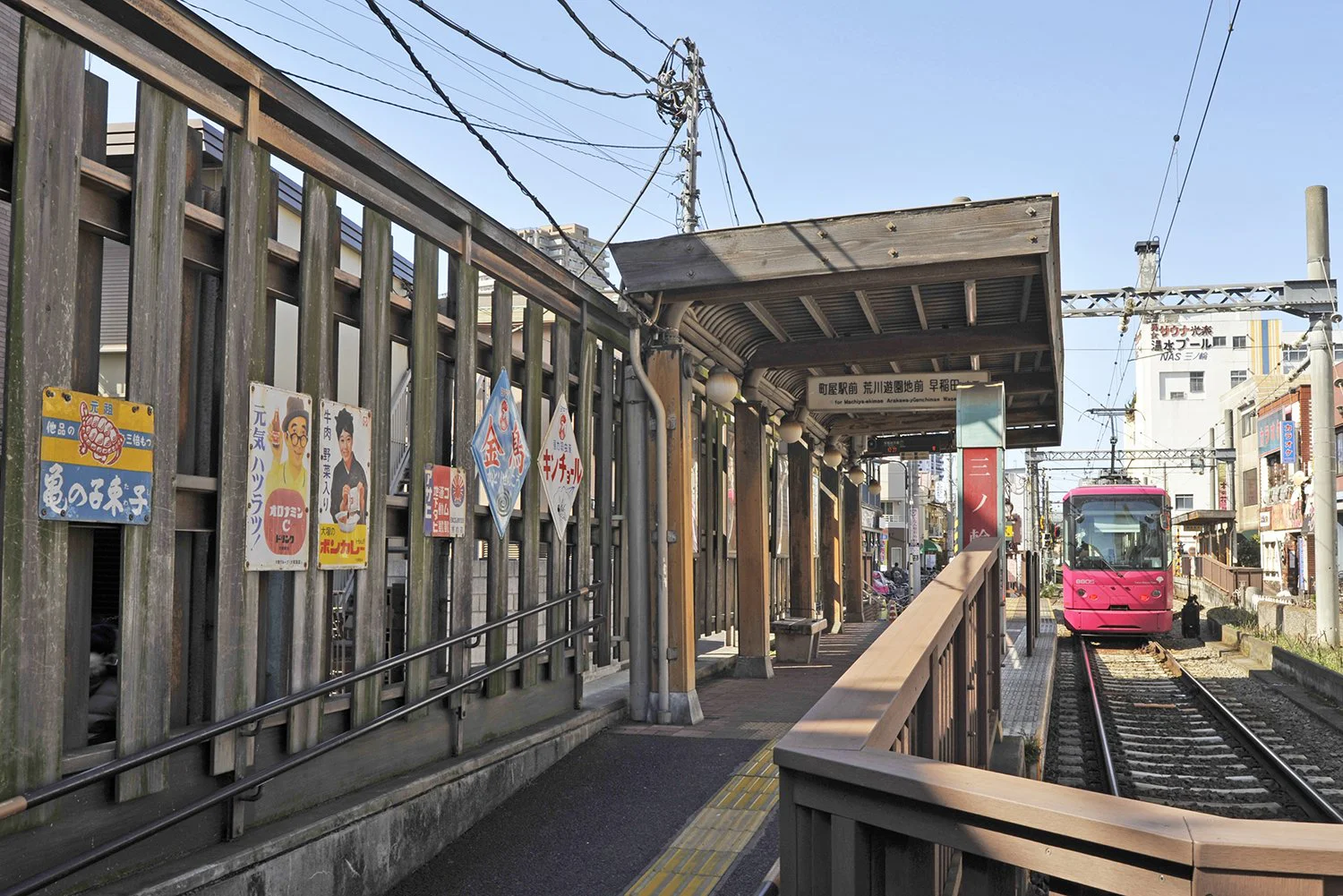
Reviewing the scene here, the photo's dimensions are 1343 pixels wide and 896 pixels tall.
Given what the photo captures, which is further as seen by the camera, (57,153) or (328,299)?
(328,299)

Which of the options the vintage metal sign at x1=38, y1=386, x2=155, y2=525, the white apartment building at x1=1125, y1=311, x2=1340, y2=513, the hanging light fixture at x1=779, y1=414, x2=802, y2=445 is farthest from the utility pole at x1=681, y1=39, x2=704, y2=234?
the white apartment building at x1=1125, y1=311, x2=1340, y2=513

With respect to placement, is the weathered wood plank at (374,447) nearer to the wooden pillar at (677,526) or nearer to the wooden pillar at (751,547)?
the wooden pillar at (677,526)

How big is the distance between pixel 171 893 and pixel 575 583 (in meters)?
4.66

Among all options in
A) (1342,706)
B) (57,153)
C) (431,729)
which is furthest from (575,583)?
(1342,706)

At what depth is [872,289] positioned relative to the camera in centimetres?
908

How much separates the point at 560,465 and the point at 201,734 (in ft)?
13.5

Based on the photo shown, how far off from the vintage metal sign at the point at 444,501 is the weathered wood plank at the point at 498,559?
50cm

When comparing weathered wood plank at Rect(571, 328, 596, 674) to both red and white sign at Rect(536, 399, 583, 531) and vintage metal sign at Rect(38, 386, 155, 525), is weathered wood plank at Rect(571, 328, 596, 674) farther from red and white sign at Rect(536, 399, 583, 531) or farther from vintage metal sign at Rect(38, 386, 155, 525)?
vintage metal sign at Rect(38, 386, 155, 525)

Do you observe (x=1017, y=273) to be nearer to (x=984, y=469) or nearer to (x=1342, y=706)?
(x=984, y=469)

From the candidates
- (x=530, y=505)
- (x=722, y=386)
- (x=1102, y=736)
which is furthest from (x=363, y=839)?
(x=1102, y=736)

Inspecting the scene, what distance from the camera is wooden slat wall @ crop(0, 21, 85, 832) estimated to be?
3.64m

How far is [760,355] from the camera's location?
1184cm

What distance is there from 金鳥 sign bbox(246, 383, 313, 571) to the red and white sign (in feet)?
8.80

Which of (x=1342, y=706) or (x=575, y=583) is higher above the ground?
Answer: (x=575, y=583)
